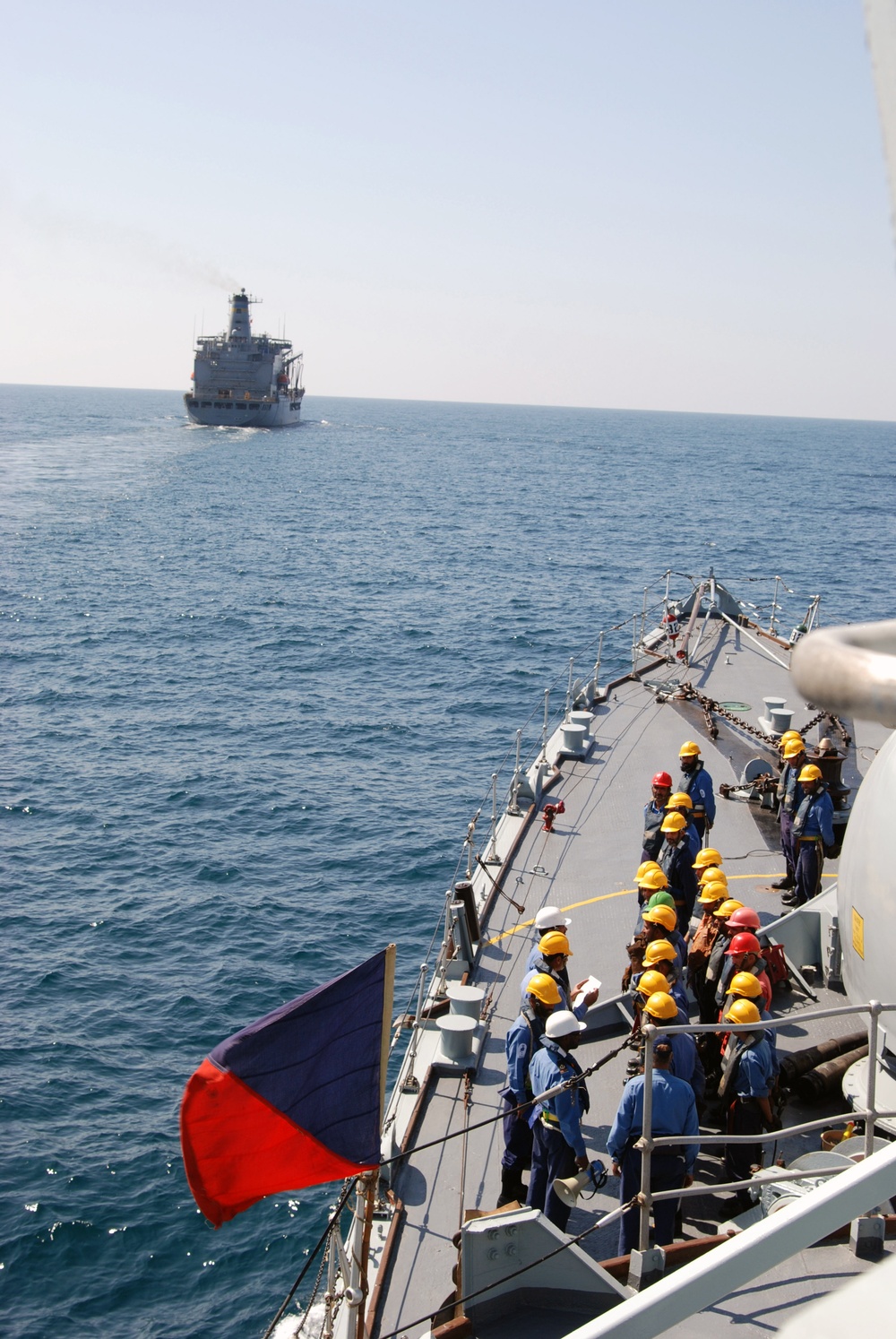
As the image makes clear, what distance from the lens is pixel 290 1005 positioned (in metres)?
5.59

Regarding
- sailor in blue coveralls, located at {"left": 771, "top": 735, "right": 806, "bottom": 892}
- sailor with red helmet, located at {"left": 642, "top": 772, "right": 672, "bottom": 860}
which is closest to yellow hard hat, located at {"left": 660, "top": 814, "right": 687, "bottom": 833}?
sailor with red helmet, located at {"left": 642, "top": 772, "right": 672, "bottom": 860}

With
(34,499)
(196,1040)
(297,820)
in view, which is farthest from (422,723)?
(34,499)

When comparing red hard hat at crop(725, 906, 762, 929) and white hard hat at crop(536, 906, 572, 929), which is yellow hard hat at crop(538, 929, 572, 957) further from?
red hard hat at crop(725, 906, 762, 929)

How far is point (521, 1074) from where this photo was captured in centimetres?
707

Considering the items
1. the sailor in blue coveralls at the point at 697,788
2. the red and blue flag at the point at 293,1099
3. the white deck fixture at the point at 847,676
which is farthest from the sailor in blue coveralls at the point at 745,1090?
the white deck fixture at the point at 847,676

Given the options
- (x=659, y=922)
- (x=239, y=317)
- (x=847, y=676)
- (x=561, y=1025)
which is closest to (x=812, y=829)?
(x=659, y=922)

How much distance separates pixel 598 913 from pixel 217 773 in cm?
1616

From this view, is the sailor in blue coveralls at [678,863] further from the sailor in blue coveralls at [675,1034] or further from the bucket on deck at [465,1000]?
the sailor in blue coveralls at [675,1034]

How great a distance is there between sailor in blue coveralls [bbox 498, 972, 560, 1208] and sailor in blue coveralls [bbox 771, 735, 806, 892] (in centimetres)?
515

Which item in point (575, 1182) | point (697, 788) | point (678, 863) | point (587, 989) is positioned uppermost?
point (697, 788)

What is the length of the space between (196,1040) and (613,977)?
768 cm

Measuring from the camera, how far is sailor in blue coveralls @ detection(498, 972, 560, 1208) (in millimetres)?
7066

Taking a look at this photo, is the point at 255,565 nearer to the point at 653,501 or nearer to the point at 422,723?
the point at 422,723

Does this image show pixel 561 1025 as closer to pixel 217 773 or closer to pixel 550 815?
pixel 550 815
